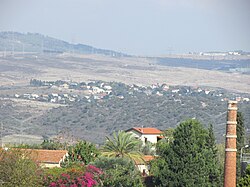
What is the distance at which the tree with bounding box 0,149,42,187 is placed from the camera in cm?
4044

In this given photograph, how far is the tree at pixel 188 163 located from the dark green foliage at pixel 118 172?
1.59 m

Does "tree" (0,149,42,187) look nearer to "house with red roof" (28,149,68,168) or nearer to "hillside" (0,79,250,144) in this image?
"house with red roof" (28,149,68,168)

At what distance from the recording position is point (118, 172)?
145 ft

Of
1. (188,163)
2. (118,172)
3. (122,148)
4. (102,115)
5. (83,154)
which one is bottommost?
(102,115)

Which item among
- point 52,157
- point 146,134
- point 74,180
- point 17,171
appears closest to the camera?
point 17,171

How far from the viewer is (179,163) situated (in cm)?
4612

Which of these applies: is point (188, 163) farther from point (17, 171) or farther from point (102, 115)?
point (102, 115)

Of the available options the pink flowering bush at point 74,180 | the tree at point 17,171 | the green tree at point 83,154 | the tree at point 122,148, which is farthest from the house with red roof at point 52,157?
the tree at point 17,171

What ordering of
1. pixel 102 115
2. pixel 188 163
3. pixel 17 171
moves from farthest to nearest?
pixel 102 115
pixel 188 163
pixel 17 171

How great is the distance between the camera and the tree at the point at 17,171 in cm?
4044

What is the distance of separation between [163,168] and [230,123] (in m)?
10.7

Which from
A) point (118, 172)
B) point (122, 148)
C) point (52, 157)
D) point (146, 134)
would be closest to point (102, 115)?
point (146, 134)

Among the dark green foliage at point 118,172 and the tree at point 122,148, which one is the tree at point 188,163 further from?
the tree at point 122,148

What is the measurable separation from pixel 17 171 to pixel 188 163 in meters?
9.83
